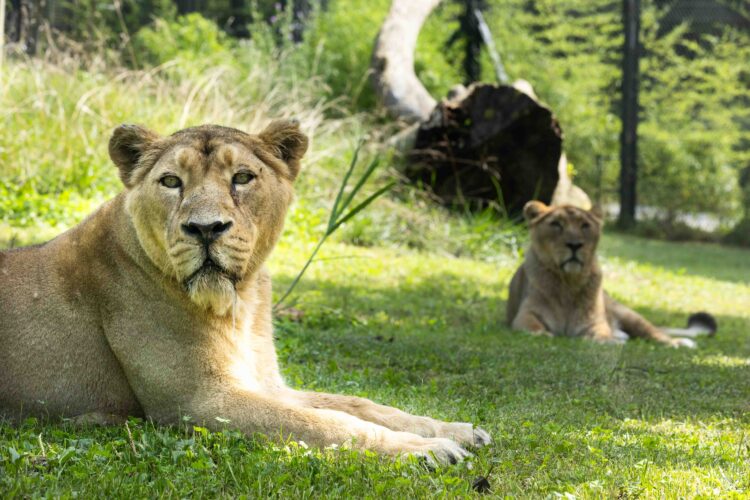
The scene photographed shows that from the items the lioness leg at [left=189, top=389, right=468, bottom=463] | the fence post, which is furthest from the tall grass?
the lioness leg at [left=189, top=389, right=468, bottom=463]

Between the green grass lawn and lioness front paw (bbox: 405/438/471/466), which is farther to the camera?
lioness front paw (bbox: 405/438/471/466)

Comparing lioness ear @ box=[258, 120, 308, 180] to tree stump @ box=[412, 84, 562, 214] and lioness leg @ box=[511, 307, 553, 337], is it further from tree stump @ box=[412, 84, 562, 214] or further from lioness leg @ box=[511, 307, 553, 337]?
tree stump @ box=[412, 84, 562, 214]

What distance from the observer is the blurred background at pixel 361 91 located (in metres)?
10.8

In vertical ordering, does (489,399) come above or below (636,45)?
below

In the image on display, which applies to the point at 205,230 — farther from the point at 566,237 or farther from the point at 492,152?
the point at 492,152

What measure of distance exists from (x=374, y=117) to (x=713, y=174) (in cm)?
→ 744

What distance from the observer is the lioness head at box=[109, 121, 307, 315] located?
3.91 m

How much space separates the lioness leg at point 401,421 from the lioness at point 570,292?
13.8ft

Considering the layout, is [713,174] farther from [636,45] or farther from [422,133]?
[422,133]

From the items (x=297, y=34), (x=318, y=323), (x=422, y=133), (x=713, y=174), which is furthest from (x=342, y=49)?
(x=318, y=323)

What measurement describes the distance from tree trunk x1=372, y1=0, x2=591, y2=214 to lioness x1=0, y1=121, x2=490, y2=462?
792 cm

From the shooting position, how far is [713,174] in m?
18.2

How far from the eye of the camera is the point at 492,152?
1234 centimetres

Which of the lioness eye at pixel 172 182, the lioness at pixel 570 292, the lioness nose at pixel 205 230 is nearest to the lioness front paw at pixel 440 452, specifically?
the lioness nose at pixel 205 230
